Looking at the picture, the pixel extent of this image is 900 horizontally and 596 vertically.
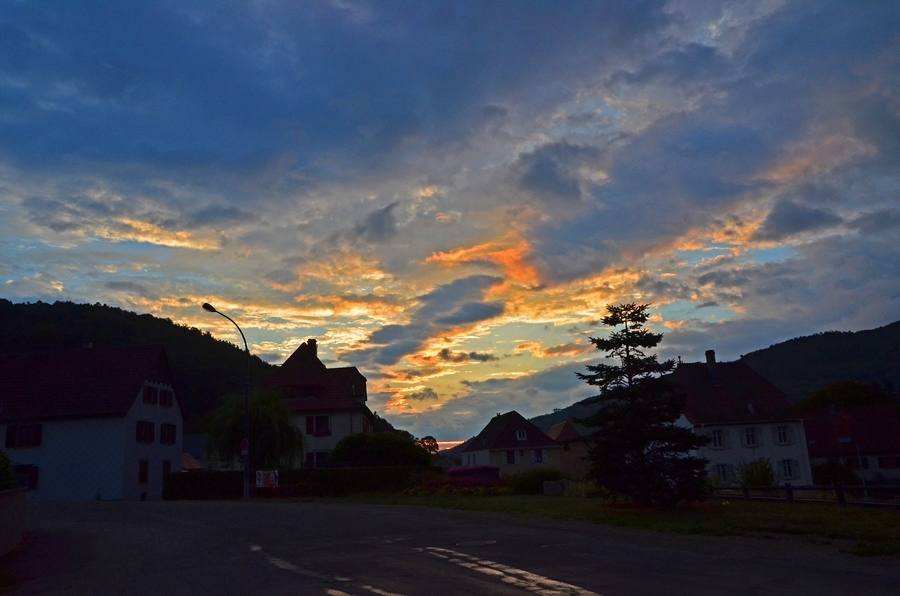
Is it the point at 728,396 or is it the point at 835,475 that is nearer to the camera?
the point at 835,475

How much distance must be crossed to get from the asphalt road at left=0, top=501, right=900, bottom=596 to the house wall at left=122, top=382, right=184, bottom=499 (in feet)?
80.2

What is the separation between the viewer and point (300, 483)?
38188 millimetres

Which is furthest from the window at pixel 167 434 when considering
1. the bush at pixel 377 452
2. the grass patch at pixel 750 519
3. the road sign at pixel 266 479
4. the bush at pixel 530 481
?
the grass patch at pixel 750 519

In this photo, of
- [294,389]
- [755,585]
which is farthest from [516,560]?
[294,389]

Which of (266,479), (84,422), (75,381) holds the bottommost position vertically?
(266,479)

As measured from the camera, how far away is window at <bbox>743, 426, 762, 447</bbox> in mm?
55906

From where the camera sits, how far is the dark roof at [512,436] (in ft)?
252

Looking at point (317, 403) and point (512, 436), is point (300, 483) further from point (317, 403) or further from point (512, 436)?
point (512, 436)

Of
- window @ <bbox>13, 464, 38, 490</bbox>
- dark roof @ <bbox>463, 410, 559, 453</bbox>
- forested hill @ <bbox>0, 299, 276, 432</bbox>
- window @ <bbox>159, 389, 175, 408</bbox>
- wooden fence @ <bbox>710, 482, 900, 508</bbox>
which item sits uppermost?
forested hill @ <bbox>0, 299, 276, 432</bbox>

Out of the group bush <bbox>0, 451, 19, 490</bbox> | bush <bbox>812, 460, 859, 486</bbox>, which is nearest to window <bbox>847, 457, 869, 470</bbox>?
bush <bbox>812, 460, 859, 486</bbox>

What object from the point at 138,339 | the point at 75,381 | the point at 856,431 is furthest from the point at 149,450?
the point at 856,431

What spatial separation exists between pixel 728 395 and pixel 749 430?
328cm

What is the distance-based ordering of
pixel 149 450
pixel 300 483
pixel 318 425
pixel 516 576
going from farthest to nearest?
1. pixel 318 425
2. pixel 149 450
3. pixel 300 483
4. pixel 516 576

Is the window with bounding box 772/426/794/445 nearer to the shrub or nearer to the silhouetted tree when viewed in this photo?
the shrub
